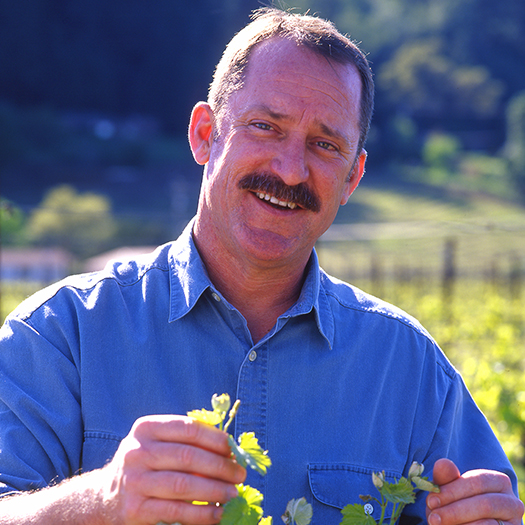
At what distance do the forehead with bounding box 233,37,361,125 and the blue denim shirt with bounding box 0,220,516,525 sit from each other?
0.49 meters

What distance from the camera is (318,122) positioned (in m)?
1.78

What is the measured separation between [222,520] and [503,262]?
1505 inches

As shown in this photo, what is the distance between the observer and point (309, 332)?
72.3 inches

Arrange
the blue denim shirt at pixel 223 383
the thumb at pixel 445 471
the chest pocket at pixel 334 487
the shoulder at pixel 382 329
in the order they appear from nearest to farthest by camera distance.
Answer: the thumb at pixel 445 471, the blue denim shirt at pixel 223 383, the chest pocket at pixel 334 487, the shoulder at pixel 382 329

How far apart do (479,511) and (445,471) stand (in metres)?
0.12

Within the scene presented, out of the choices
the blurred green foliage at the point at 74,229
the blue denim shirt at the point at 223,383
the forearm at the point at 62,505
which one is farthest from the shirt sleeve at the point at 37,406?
the blurred green foliage at the point at 74,229

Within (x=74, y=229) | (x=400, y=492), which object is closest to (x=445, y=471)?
(x=400, y=492)

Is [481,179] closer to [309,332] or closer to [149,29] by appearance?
[149,29]

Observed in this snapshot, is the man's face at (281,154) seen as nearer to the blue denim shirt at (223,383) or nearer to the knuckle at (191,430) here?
the blue denim shirt at (223,383)

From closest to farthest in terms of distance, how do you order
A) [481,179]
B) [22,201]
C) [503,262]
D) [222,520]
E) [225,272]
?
[222,520]
[225,272]
[503,262]
[22,201]
[481,179]

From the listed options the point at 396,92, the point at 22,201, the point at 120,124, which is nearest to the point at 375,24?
the point at 396,92

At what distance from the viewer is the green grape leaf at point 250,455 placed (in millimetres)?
999

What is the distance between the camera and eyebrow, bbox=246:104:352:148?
5.76 ft

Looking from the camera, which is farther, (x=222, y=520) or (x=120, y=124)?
(x=120, y=124)
